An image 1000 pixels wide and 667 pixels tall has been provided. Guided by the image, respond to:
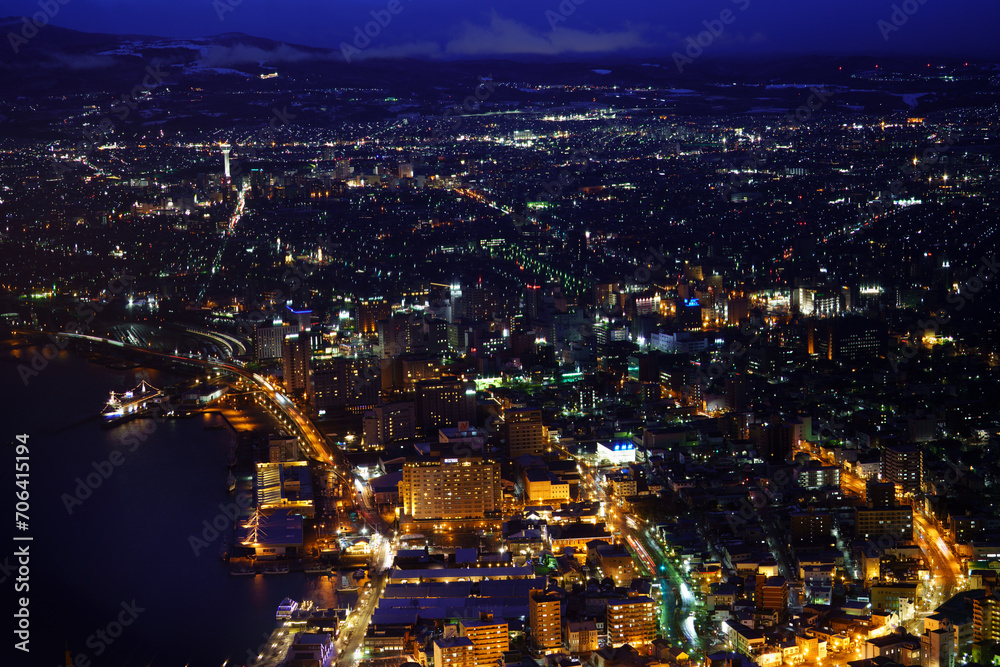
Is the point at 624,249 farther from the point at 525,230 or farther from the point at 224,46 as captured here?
the point at 224,46

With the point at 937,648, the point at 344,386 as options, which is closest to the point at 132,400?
the point at 344,386

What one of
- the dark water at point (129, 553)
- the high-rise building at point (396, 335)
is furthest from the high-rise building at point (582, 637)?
the high-rise building at point (396, 335)

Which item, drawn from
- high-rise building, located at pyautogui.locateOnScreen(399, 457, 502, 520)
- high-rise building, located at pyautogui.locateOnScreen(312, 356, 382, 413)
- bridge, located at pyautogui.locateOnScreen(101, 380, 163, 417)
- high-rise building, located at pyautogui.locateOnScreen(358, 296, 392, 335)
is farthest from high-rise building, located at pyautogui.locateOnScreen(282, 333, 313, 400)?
high-rise building, located at pyautogui.locateOnScreen(399, 457, 502, 520)

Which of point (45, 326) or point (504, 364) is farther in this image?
point (45, 326)

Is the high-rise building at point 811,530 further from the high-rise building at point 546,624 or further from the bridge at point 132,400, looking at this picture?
the bridge at point 132,400

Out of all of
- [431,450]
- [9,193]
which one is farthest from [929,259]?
[9,193]

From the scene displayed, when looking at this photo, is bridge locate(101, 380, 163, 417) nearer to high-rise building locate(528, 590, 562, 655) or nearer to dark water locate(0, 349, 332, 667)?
dark water locate(0, 349, 332, 667)

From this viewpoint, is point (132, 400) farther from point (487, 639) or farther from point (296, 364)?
point (487, 639)
